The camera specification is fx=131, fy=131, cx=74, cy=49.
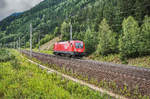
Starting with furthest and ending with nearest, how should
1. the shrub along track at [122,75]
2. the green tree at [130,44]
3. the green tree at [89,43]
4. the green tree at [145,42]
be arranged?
the green tree at [89,43] → the green tree at [130,44] → the green tree at [145,42] → the shrub along track at [122,75]

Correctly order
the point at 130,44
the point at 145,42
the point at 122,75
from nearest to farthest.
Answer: the point at 122,75 < the point at 145,42 < the point at 130,44

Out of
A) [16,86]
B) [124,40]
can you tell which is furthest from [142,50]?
[16,86]

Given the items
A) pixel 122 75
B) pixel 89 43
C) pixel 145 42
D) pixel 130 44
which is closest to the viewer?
pixel 122 75

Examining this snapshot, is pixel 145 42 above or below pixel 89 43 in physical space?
below

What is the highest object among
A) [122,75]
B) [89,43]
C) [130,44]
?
[89,43]

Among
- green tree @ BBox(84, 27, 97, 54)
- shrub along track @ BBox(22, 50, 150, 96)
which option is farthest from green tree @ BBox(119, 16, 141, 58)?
shrub along track @ BBox(22, 50, 150, 96)

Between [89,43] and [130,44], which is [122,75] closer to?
[130,44]

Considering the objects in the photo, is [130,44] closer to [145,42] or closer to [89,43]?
[145,42]

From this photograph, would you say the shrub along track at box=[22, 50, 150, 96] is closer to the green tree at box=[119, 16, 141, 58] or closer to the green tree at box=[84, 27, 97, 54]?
the green tree at box=[119, 16, 141, 58]

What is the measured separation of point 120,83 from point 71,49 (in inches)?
629

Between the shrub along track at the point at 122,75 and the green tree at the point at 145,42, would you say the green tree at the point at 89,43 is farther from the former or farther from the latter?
the shrub along track at the point at 122,75

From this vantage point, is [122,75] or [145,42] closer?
[122,75]

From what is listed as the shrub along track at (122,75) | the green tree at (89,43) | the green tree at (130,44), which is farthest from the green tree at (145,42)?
the green tree at (89,43)

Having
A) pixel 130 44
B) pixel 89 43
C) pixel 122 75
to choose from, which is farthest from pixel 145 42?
pixel 122 75
